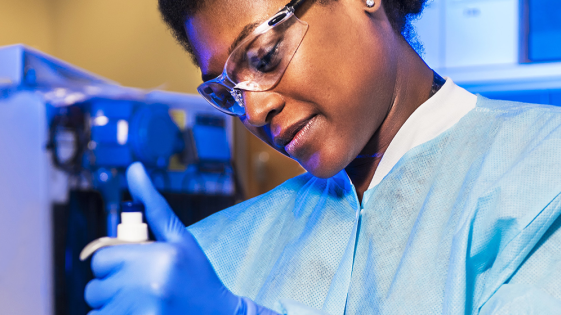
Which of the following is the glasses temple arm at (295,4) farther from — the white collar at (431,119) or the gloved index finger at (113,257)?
the gloved index finger at (113,257)

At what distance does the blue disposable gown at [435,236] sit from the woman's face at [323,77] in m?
0.12

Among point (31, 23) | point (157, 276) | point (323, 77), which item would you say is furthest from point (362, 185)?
point (31, 23)

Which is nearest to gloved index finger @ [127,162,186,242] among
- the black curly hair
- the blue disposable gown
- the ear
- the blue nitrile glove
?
the blue nitrile glove

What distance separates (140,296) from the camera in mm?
584

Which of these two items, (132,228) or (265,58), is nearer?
(132,228)

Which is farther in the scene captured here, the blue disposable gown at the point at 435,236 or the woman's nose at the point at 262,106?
the woman's nose at the point at 262,106

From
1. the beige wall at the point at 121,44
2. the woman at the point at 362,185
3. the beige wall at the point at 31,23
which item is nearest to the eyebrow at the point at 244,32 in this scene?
the woman at the point at 362,185

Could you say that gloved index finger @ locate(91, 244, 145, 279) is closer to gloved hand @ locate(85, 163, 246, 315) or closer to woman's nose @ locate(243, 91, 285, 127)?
gloved hand @ locate(85, 163, 246, 315)

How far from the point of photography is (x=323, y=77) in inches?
29.5

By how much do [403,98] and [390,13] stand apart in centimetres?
16

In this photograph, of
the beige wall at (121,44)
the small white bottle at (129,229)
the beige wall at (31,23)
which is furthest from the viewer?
the beige wall at (31,23)

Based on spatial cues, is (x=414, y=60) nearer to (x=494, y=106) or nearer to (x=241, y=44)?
(x=494, y=106)

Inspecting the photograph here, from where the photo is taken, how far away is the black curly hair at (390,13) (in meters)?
0.83

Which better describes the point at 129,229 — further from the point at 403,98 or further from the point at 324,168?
the point at 403,98
